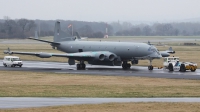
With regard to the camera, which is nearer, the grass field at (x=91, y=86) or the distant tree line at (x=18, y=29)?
the grass field at (x=91, y=86)

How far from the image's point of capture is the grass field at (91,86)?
32.3 metres

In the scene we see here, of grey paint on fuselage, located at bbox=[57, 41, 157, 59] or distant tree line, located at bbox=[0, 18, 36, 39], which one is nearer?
grey paint on fuselage, located at bbox=[57, 41, 157, 59]

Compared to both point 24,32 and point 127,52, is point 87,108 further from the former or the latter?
point 24,32

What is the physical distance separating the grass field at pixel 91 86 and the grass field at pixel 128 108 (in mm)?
5102

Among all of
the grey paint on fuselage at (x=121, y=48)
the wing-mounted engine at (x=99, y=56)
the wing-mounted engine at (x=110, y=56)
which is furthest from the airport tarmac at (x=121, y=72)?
the grey paint on fuselage at (x=121, y=48)

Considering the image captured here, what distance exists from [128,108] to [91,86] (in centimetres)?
1207

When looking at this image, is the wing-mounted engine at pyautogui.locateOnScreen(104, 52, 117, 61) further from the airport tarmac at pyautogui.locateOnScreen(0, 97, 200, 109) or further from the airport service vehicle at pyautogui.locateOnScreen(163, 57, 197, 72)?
the airport tarmac at pyautogui.locateOnScreen(0, 97, 200, 109)

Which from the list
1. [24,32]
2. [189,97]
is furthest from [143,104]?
[24,32]

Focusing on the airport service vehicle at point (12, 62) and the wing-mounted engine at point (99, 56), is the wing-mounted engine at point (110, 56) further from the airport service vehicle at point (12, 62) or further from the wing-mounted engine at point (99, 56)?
the airport service vehicle at point (12, 62)

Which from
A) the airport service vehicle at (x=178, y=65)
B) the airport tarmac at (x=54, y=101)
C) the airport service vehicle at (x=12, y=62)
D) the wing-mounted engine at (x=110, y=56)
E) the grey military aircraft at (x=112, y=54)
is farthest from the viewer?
the airport service vehicle at (x=12, y=62)

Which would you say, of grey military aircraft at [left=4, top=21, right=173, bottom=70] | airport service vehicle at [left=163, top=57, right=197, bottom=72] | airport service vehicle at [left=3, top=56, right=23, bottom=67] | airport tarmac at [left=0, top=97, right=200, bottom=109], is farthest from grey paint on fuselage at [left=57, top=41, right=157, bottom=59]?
airport tarmac at [left=0, top=97, right=200, bottom=109]

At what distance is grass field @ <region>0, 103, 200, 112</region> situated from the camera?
80.5 feet

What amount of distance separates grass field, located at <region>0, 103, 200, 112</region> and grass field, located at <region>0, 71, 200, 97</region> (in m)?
5.10

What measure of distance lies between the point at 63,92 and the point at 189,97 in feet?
26.6
